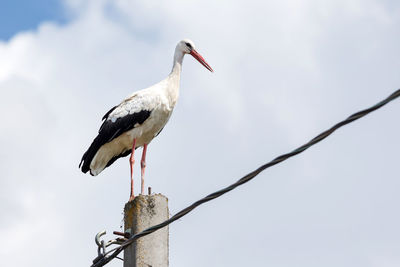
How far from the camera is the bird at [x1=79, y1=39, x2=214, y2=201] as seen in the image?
956 cm

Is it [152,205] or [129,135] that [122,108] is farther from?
A: [152,205]

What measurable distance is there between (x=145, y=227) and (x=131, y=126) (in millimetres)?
4633

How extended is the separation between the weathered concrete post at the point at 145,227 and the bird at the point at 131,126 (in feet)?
13.8

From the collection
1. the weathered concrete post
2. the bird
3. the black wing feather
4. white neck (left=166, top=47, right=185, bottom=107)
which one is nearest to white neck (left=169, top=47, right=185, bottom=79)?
white neck (left=166, top=47, right=185, bottom=107)

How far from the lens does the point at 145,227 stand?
5.02m

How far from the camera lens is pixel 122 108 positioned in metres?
9.77

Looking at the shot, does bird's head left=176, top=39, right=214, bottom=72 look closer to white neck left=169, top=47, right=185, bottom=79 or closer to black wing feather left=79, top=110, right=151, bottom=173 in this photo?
white neck left=169, top=47, right=185, bottom=79

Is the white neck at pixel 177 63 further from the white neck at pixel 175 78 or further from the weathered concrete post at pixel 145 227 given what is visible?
the weathered concrete post at pixel 145 227

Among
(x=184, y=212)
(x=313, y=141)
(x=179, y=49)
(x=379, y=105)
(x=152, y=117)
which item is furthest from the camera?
(x=179, y=49)

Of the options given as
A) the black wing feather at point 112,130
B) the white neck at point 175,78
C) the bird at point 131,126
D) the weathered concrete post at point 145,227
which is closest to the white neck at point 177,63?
the white neck at point 175,78

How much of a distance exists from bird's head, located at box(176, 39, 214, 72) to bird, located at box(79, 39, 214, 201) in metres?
0.70

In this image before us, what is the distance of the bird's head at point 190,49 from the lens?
414 inches

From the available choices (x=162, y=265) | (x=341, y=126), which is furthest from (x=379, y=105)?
(x=162, y=265)

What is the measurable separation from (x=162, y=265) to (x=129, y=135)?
4.91 meters
